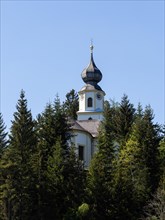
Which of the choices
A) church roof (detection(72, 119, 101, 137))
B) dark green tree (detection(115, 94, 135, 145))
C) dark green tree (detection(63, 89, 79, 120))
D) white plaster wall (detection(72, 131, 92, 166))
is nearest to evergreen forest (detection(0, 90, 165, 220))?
dark green tree (detection(115, 94, 135, 145))

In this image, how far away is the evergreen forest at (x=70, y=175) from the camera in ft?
123

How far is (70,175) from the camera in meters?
39.7

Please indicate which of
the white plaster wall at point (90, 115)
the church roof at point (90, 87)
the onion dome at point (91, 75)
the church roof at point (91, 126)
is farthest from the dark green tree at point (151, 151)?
the onion dome at point (91, 75)

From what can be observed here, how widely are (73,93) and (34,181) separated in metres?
50.7

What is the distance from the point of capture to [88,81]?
226 feet

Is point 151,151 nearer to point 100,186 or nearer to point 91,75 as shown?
point 100,186

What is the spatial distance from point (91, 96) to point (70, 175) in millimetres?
28778

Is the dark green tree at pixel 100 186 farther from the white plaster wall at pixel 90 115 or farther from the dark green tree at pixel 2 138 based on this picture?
the white plaster wall at pixel 90 115

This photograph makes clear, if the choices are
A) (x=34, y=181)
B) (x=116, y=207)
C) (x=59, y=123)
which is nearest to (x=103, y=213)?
(x=116, y=207)

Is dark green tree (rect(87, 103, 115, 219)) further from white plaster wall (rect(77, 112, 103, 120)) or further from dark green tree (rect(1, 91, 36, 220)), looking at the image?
white plaster wall (rect(77, 112, 103, 120))

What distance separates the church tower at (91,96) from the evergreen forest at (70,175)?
21701 mm

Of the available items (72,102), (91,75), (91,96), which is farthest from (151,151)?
(72,102)

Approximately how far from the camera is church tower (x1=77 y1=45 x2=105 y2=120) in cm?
6688

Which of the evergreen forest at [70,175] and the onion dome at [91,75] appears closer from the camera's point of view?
the evergreen forest at [70,175]
